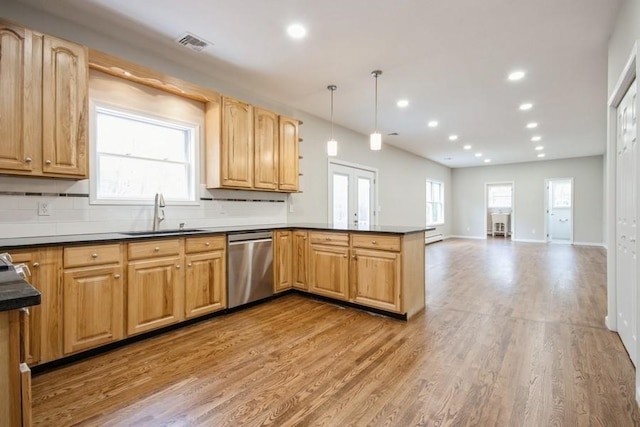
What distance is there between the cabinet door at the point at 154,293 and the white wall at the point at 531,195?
34.5ft

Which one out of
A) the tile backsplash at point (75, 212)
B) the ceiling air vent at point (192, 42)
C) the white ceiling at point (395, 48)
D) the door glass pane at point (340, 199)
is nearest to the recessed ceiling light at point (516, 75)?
the white ceiling at point (395, 48)

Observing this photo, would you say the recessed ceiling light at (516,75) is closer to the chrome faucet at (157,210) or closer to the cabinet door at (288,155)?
the cabinet door at (288,155)

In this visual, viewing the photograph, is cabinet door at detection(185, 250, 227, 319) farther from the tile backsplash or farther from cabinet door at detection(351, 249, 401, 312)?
cabinet door at detection(351, 249, 401, 312)

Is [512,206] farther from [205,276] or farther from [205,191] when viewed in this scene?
[205,276]

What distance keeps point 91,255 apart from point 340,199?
425cm

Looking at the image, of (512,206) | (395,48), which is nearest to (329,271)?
(395,48)

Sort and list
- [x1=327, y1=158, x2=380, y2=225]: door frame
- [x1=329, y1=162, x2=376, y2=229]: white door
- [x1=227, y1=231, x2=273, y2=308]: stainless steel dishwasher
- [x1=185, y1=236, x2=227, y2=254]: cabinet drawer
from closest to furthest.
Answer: [x1=185, y1=236, x2=227, y2=254]: cabinet drawer < [x1=227, y1=231, x2=273, y2=308]: stainless steel dishwasher < [x1=327, y1=158, x2=380, y2=225]: door frame < [x1=329, y1=162, x2=376, y2=229]: white door

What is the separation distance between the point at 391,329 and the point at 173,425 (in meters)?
1.93

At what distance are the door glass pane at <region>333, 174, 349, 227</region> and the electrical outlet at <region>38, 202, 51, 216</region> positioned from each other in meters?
4.07

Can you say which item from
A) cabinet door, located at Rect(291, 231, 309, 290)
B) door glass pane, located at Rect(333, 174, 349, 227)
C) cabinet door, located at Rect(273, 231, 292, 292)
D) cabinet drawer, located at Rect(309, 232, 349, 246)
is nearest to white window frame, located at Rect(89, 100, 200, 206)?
cabinet door, located at Rect(273, 231, 292, 292)

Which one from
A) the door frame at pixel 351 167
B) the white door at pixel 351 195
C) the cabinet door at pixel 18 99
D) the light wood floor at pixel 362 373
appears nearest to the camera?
the light wood floor at pixel 362 373

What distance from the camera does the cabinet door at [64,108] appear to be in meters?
2.36

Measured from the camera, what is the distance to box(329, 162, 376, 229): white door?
5.80m

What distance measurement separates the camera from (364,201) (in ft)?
22.2
